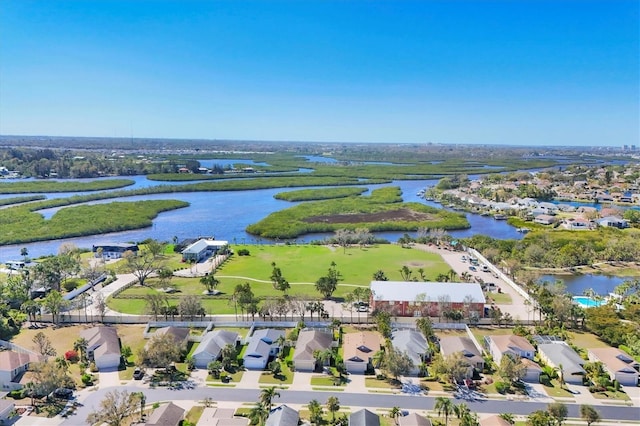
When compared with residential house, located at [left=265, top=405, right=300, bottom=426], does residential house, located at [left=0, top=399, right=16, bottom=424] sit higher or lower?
lower

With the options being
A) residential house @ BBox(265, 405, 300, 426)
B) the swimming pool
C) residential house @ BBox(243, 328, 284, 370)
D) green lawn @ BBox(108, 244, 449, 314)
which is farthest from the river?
residential house @ BBox(265, 405, 300, 426)

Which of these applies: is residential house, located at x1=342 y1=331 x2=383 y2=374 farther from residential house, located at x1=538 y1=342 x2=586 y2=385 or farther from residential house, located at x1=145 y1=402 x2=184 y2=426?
residential house, located at x1=538 y1=342 x2=586 y2=385

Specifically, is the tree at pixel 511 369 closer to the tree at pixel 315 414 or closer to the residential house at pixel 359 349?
the residential house at pixel 359 349

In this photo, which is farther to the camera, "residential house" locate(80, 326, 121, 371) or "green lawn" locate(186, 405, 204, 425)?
"residential house" locate(80, 326, 121, 371)

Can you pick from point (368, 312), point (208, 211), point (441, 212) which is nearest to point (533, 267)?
point (368, 312)

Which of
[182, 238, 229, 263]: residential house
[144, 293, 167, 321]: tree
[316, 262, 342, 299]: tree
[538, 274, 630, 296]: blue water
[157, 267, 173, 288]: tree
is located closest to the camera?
[144, 293, 167, 321]: tree

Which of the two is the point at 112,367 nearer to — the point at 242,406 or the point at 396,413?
the point at 242,406

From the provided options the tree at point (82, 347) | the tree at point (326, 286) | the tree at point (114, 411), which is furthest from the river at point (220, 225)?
the tree at point (114, 411)
